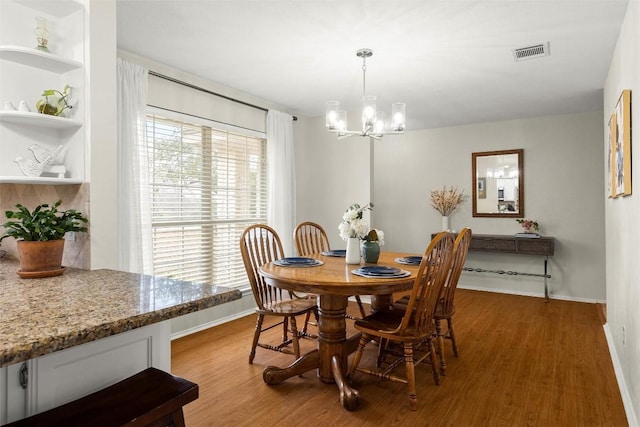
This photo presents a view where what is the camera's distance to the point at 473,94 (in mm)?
4277

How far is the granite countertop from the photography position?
0.97m

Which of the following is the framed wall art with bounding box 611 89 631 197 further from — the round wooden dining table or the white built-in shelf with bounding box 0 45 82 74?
the white built-in shelf with bounding box 0 45 82 74

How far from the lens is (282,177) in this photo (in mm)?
4715

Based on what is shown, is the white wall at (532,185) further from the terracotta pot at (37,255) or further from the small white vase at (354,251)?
the terracotta pot at (37,255)

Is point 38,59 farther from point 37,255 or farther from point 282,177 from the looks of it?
point 282,177

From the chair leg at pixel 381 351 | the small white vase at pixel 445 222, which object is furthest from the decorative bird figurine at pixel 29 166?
the small white vase at pixel 445 222

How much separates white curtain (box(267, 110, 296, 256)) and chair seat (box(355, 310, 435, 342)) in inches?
85.8

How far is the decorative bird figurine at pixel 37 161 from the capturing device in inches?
72.1

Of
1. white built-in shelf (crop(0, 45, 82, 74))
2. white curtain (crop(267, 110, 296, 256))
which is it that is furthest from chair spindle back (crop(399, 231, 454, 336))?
white curtain (crop(267, 110, 296, 256))

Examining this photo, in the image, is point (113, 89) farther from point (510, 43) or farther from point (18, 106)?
point (510, 43)

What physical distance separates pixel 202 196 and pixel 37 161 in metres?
2.03

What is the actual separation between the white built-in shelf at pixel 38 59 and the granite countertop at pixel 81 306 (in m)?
0.98

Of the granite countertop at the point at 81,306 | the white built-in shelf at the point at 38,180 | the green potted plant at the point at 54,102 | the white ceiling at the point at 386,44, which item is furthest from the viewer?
the white ceiling at the point at 386,44

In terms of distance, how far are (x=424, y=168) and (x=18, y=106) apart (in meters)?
5.31
